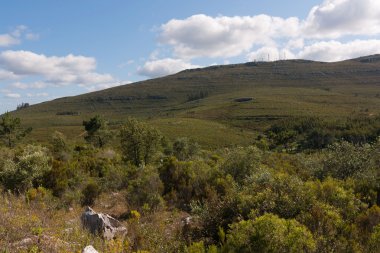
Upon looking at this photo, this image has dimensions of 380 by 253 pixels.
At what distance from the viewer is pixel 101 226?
834 cm

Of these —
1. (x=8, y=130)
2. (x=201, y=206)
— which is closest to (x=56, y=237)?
(x=201, y=206)

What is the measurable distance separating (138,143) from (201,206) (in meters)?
16.9

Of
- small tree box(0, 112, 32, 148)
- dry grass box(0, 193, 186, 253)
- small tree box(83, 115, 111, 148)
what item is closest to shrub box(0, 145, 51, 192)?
dry grass box(0, 193, 186, 253)

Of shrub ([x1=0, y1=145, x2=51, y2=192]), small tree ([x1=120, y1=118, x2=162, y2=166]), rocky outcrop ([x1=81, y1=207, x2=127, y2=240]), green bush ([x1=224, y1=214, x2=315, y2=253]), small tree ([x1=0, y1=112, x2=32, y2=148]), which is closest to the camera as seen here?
green bush ([x1=224, y1=214, x2=315, y2=253])

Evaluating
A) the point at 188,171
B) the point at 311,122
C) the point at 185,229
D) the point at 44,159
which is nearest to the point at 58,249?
the point at 185,229

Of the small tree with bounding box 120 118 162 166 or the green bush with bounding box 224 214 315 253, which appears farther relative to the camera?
the small tree with bounding box 120 118 162 166

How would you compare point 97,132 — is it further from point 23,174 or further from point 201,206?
point 201,206

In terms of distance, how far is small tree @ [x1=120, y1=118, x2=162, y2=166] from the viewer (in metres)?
27.5

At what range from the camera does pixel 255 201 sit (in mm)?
8773

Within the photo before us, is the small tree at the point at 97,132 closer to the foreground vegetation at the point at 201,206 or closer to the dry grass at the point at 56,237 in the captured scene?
the foreground vegetation at the point at 201,206

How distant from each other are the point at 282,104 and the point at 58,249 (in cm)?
15753

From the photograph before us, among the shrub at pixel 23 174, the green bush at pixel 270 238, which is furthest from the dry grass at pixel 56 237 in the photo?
the shrub at pixel 23 174

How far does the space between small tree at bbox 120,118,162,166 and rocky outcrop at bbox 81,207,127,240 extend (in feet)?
60.3

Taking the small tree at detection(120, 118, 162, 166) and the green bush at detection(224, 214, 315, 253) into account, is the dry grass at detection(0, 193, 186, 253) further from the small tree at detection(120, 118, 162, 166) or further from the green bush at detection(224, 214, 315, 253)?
the small tree at detection(120, 118, 162, 166)
